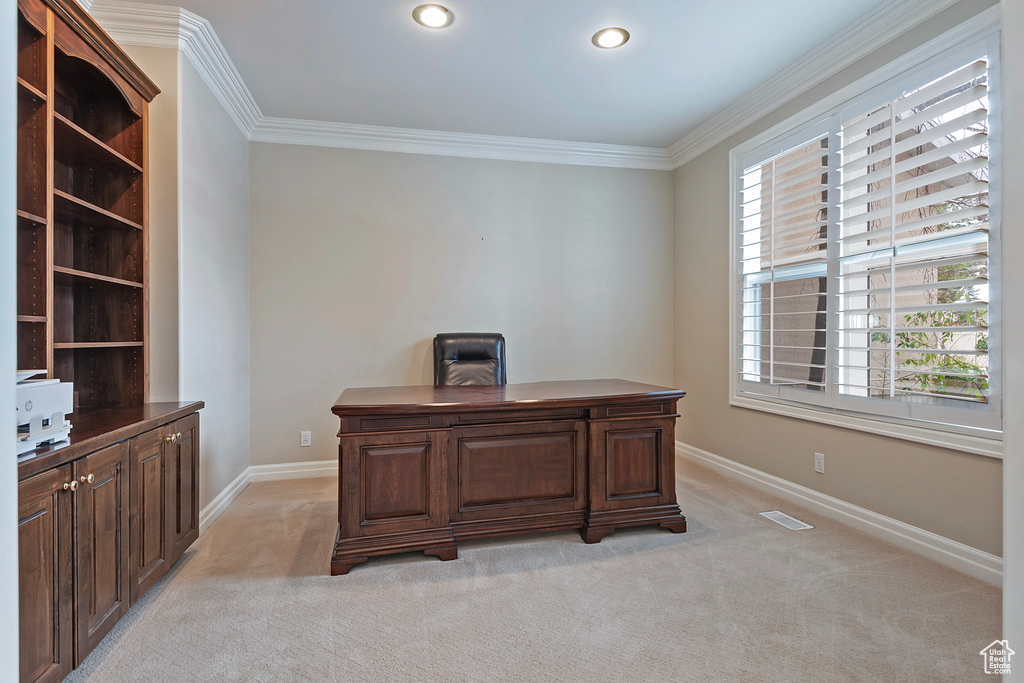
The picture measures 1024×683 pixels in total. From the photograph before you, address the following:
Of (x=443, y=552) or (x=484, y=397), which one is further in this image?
(x=484, y=397)

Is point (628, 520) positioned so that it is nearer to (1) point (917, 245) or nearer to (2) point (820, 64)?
(1) point (917, 245)

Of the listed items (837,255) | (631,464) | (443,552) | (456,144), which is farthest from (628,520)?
(456,144)

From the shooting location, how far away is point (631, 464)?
2.62m

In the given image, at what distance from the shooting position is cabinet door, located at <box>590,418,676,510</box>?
8.43 ft

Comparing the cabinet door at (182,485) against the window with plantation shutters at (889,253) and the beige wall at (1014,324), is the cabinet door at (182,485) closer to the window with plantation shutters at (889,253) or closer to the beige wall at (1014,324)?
the beige wall at (1014,324)

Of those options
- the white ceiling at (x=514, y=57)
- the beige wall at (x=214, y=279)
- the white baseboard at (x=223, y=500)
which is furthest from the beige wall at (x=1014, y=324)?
the white baseboard at (x=223, y=500)

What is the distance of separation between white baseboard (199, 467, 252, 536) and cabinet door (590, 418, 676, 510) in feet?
7.11

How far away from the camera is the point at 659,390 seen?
2.71 m

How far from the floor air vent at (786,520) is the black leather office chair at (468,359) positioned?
6.17 ft

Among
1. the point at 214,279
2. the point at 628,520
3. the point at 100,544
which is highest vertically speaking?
the point at 214,279

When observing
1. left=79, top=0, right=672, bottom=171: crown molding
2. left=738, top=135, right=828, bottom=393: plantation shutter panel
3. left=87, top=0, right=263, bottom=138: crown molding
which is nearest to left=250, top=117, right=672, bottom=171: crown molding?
left=79, top=0, right=672, bottom=171: crown molding

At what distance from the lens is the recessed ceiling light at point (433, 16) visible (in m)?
2.49

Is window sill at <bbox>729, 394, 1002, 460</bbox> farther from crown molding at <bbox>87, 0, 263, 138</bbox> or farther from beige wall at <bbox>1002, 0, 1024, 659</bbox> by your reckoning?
crown molding at <bbox>87, 0, 263, 138</bbox>

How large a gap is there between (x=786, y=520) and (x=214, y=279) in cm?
373
